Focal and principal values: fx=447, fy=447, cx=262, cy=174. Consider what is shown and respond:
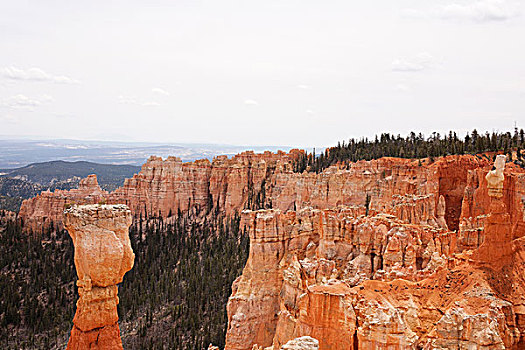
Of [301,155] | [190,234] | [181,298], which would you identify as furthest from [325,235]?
[301,155]

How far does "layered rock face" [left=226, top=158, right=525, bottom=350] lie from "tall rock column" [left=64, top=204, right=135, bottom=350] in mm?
7017

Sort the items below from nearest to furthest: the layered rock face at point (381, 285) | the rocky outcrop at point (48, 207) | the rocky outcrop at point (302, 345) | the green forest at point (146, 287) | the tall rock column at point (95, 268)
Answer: the rocky outcrop at point (302, 345)
the tall rock column at point (95, 268)
the layered rock face at point (381, 285)
the green forest at point (146, 287)
the rocky outcrop at point (48, 207)

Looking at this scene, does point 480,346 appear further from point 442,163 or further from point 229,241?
point 229,241

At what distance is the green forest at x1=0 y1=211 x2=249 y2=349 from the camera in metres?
37.3

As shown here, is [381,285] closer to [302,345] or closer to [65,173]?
[302,345]

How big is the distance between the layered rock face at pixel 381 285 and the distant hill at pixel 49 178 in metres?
76.6

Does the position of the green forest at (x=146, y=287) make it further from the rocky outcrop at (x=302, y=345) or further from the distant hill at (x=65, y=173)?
the distant hill at (x=65, y=173)

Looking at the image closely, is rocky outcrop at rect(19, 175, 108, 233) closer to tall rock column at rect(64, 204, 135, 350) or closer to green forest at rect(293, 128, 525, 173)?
green forest at rect(293, 128, 525, 173)

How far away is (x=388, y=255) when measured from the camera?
2098cm

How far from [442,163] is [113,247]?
3832 centimetres

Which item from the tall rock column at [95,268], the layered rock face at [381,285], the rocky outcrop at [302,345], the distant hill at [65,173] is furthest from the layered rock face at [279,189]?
the distant hill at [65,173]

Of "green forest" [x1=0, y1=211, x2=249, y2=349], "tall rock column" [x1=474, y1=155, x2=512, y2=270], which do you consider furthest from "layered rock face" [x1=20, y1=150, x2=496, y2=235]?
"tall rock column" [x1=474, y1=155, x2=512, y2=270]

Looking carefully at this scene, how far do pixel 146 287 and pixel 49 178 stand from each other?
10477 centimetres

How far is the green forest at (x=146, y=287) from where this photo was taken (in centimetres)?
3728
